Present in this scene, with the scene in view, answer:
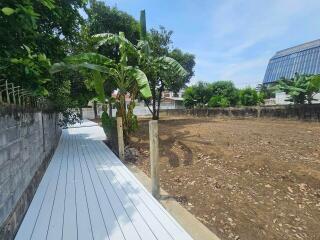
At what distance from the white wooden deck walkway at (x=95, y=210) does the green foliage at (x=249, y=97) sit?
2062cm

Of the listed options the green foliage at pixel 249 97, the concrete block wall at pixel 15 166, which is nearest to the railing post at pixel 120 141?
the concrete block wall at pixel 15 166

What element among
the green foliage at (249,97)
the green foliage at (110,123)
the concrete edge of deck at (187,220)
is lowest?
the concrete edge of deck at (187,220)

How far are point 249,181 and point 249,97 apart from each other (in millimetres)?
21431

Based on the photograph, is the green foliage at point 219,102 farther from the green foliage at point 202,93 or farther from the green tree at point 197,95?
the green tree at point 197,95

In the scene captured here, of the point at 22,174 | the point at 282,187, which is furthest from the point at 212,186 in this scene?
the point at 22,174

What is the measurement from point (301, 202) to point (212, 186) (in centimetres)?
163

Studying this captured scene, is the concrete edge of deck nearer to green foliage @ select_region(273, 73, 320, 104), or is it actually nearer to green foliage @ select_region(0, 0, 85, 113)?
green foliage @ select_region(0, 0, 85, 113)

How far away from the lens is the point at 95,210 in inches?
200

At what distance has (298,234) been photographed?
448 centimetres

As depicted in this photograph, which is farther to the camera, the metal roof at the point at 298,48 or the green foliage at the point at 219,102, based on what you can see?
the metal roof at the point at 298,48

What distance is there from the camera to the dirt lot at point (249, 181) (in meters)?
4.71

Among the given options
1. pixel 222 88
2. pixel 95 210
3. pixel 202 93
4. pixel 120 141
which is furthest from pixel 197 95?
pixel 95 210

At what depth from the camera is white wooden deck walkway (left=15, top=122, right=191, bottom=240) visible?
13.7 feet

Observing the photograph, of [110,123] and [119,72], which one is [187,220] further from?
[110,123]
